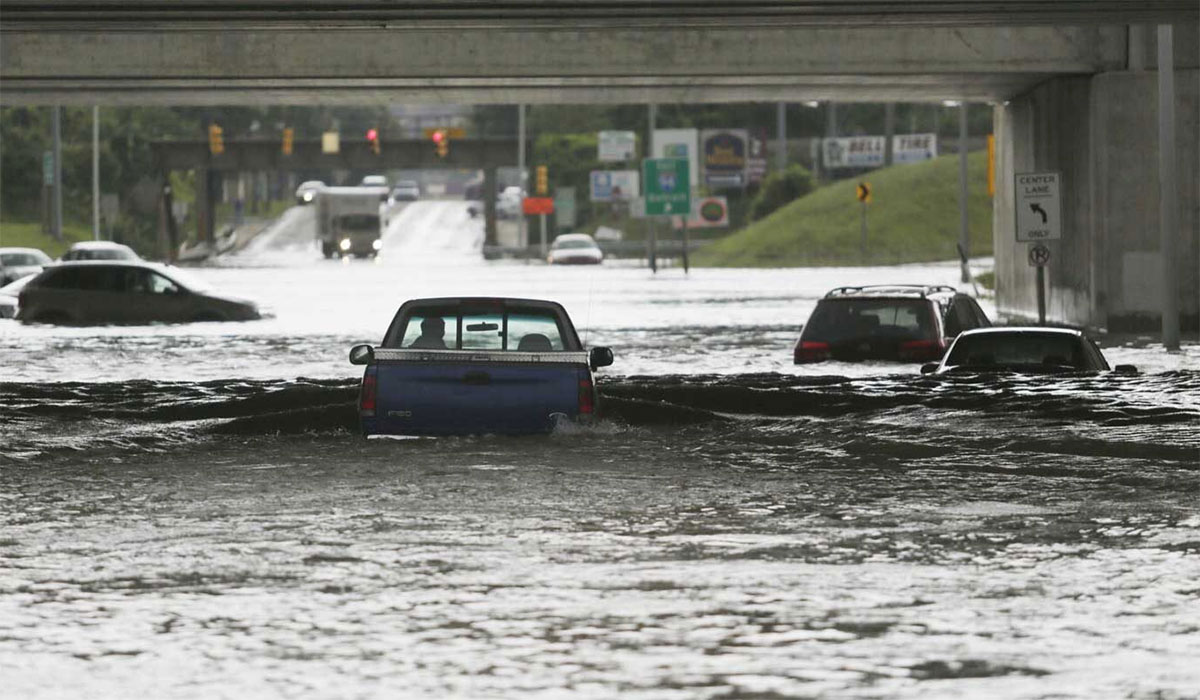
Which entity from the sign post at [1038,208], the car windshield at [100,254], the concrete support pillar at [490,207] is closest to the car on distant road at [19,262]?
the car windshield at [100,254]

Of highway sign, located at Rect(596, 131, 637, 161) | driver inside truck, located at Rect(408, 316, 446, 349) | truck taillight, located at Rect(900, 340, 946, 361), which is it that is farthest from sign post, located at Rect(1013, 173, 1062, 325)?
highway sign, located at Rect(596, 131, 637, 161)

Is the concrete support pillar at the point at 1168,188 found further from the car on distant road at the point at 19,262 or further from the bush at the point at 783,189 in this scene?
the bush at the point at 783,189

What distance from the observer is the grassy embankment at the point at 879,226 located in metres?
101

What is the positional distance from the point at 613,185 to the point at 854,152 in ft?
52.0

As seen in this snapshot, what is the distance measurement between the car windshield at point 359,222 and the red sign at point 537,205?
10429 mm

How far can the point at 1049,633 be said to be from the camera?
30.5 feet

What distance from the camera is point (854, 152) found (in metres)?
140

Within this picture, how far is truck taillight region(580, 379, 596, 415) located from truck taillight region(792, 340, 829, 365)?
9.36m

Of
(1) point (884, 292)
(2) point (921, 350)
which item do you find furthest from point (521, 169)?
(2) point (921, 350)

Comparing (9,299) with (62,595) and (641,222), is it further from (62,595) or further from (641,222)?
(641,222)

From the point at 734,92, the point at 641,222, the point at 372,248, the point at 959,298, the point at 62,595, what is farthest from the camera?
the point at 641,222

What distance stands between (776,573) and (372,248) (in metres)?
101

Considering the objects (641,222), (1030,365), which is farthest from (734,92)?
(641,222)

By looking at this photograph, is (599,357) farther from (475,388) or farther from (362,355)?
(362,355)
